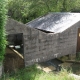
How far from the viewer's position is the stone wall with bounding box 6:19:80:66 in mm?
9938

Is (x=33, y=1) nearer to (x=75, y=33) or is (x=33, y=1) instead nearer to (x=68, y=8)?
(x=68, y=8)

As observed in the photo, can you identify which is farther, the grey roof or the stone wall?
the grey roof

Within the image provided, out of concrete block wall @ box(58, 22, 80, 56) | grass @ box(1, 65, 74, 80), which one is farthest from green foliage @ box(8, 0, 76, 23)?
grass @ box(1, 65, 74, 80)

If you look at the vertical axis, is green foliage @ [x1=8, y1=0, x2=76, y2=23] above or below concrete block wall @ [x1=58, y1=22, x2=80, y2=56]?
above

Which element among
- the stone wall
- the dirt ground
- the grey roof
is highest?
the grey roof

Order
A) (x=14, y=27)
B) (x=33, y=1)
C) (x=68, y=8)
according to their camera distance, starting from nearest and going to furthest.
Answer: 1. (x=14, y=27)
2. (x=33, y=1)
3. (x=68, y=8)

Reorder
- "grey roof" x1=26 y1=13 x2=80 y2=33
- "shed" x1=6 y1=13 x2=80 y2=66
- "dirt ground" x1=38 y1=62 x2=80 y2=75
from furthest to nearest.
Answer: "grey roof" x1=26 y1=13 x2=80 y2=33 < "dirt ground" x1=38 y1=62 x2=80 y2=75 < "shed" x1=6 y1=13 x2=80 y2=66

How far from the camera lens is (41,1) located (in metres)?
20.2

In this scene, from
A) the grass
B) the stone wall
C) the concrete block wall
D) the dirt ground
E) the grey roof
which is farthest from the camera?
the grey roof

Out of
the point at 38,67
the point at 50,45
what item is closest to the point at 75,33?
the point at 50,45

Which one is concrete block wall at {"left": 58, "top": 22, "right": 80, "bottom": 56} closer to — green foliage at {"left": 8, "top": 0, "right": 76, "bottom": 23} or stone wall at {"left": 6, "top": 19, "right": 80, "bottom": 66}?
stone wall at {"left": 6, "top": 19, "right": 80, "bottom": 66}

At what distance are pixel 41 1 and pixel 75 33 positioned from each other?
319 inches

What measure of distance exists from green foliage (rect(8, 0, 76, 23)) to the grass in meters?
11.1

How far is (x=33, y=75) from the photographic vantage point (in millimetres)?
9281
